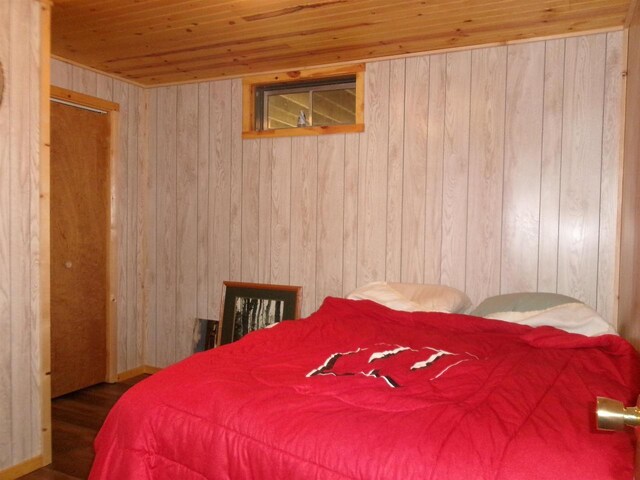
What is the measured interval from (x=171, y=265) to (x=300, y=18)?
2.19 metres

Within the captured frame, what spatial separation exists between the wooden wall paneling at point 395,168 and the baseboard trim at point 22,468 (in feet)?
7.00

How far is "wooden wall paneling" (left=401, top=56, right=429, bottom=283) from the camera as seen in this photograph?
3.02m

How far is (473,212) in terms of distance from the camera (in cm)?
290

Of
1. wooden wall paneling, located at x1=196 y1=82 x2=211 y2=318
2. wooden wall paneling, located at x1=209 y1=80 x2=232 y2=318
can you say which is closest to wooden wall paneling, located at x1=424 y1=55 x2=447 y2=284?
wooden wall paneling, located at x1=209 y1=80 x2=232 y2=318

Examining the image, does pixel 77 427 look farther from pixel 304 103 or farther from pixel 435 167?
pixel 435 167

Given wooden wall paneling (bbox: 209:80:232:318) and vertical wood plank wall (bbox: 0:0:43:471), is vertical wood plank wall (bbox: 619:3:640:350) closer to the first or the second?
wooden wall paneling (bbox: 209:80:232:318)

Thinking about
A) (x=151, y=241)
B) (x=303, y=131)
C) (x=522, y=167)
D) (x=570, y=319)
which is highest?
(x=303, y=131)

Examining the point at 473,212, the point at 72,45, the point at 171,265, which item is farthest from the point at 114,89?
the point at 473,212

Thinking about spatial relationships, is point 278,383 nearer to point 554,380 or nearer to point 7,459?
point 554,380

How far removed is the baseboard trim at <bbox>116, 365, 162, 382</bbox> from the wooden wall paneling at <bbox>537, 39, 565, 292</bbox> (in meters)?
2.96

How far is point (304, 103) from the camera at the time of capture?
137 inches

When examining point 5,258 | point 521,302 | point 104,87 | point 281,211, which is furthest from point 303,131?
point 5,258

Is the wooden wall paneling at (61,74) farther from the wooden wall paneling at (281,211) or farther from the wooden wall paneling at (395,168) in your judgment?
the wooden wall paneling at (395,168)

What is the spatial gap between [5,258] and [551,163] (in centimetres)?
281
